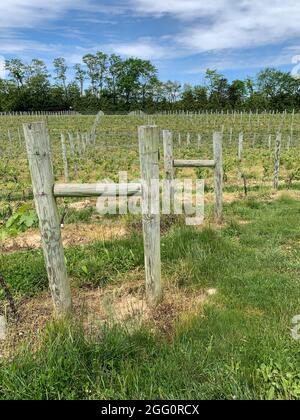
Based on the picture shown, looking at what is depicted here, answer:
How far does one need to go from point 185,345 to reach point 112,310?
909mm

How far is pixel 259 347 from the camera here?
7.89 feet

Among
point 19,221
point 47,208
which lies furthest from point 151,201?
point 19,221

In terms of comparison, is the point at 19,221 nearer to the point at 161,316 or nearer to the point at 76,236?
the point at 161,316

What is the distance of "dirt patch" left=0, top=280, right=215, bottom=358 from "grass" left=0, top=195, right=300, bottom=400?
0.42 ft

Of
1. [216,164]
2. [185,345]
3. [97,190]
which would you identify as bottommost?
[185,345]

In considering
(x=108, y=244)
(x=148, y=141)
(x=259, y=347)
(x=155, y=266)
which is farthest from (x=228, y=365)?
(x=108, y=244)

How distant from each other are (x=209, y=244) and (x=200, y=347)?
1.93 m

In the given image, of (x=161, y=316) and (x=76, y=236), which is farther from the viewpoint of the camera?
(x=76, y=236)

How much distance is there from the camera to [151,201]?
3.09m

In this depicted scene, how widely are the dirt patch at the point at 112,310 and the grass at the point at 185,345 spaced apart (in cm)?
13

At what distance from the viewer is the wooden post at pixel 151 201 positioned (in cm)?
304

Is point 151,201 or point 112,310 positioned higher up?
point 151,201

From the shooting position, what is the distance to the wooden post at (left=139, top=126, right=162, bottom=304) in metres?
3.04

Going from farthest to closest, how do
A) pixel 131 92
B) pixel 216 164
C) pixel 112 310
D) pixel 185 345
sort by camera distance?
pixel 131 92, pixel 216 164, pixel 112 310, pixel 185 345
